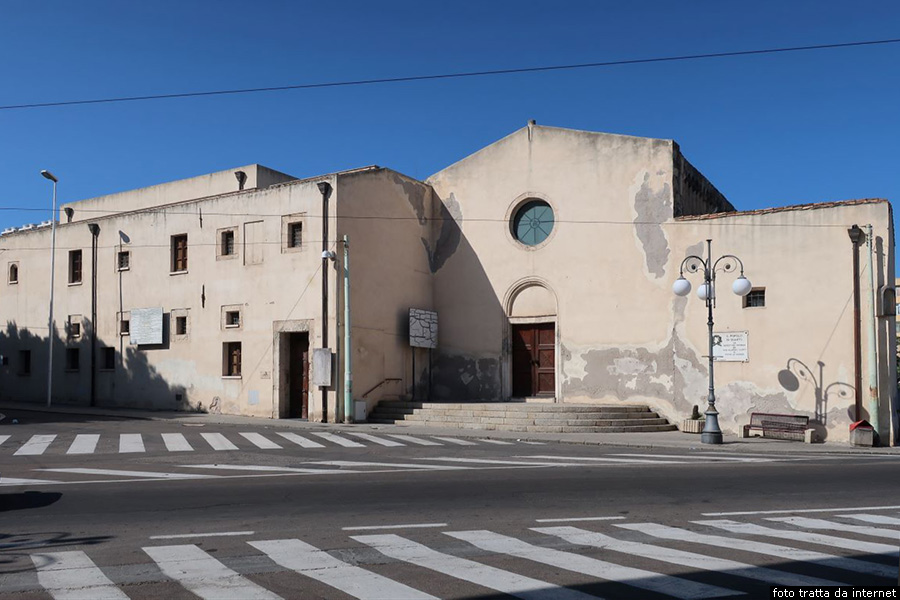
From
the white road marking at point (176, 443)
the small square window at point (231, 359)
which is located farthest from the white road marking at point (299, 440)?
the small square window at point (231, 359)

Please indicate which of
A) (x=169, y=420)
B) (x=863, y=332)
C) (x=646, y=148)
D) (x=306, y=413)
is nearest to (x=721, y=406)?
(x=863, y=332)

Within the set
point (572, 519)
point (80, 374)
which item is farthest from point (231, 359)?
point (572, 519)

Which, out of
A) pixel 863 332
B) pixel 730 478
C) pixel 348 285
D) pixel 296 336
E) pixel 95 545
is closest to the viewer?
pixel 95 545

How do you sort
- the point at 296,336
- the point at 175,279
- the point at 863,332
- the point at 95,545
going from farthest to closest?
1. the point at 175,279
2. the point at 296,336
3. the point at 863,332
4. the point at 95,545

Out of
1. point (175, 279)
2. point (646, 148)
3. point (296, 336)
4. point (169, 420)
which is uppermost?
point (646, 148)

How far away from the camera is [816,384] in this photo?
22.4 m

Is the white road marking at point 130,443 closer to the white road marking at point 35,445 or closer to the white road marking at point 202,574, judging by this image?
the white road marking at point 35,445

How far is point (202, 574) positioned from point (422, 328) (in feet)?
72.8

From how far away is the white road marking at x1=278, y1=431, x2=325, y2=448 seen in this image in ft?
62.1

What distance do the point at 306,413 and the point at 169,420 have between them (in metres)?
4.31

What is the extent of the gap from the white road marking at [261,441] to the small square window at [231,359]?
764 centimetres

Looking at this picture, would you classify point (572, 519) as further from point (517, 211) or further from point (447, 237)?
point (447, 237)

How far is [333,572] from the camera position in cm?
682

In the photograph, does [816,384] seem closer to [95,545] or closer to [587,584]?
[587,584]
